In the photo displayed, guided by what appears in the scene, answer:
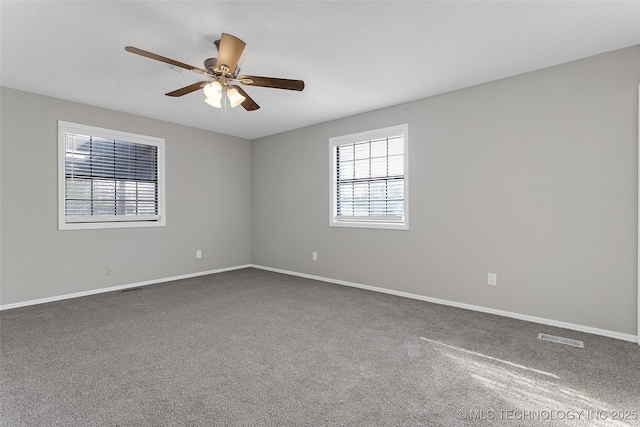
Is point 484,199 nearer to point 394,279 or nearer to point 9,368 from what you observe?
point 394,279

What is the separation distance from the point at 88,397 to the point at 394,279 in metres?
3.34

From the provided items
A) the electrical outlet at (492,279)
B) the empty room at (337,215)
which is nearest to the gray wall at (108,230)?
the empty room at (337,215)

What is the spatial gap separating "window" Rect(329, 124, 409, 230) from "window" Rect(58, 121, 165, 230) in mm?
2742

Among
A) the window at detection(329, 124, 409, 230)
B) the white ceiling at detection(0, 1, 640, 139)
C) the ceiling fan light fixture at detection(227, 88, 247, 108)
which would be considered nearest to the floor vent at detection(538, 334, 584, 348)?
the window at detection(329, 124, 409, 230)

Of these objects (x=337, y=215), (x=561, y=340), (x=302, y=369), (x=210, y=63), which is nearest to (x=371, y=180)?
(x=337, y=215)

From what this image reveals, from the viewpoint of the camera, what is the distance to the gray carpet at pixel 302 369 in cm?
176

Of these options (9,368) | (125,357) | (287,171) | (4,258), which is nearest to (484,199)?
(287,171)

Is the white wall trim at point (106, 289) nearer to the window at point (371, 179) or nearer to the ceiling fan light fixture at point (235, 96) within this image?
the window at point (371, 179)

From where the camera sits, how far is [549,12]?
88.0 inches

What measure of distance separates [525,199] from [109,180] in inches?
204

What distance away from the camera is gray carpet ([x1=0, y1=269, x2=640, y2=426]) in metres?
1.76

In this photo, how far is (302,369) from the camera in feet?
7.39

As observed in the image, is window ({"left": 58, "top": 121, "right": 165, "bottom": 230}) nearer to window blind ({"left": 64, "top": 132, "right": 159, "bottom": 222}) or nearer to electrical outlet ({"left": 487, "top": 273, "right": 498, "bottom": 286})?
window blind ({"left": 64, "top": 132, "right": 159, "bottom": 222})

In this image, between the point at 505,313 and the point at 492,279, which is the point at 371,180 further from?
the point at 505,313
